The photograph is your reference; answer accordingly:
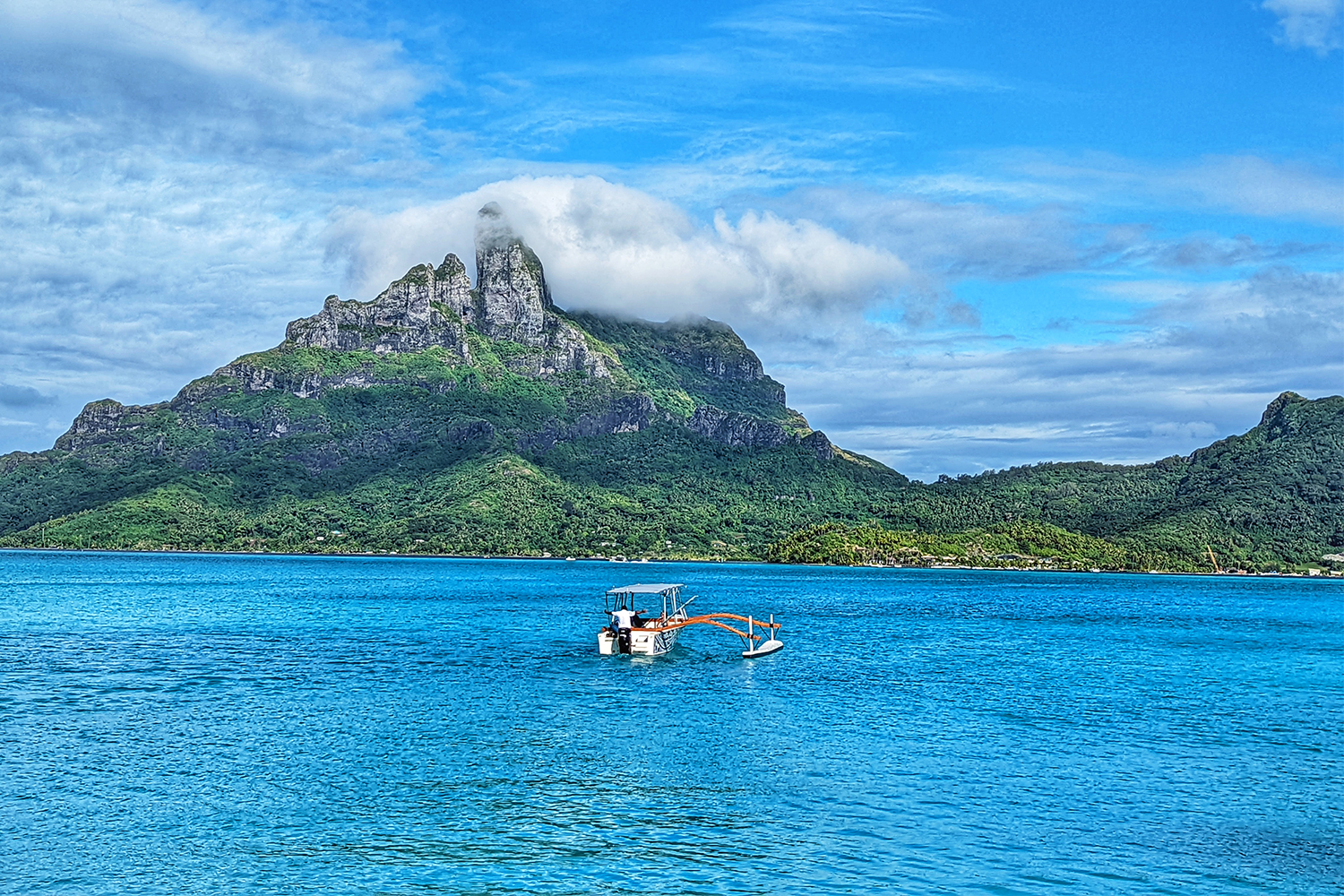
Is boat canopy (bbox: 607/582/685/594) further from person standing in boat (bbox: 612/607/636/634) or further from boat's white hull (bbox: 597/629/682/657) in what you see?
boat's white hull (bbox: 597/629/682/657)

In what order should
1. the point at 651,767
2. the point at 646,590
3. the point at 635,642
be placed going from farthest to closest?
the point at 646,590 < the point at 635,642 < the point at 651,767

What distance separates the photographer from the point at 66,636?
78375mm

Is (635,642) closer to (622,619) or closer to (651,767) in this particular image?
(622,619)

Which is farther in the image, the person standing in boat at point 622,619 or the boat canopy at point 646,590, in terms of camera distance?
the boat canopy at point 646,590

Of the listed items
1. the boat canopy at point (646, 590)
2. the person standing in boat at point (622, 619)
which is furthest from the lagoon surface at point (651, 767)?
the boat canopy at point (646, 590)

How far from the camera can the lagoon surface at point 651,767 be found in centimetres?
2672

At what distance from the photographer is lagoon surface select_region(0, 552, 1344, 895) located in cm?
2672

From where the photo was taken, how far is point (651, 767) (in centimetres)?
3812

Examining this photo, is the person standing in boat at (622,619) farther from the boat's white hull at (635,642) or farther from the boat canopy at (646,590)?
the boat canopy at (646,590)

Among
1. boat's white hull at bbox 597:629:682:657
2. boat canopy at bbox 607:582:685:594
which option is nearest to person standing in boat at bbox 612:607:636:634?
boat's white hull at bbox 597:629:682:657

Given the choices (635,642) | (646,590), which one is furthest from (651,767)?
(646,590)

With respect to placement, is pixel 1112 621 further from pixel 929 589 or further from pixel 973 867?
pixel 973 867

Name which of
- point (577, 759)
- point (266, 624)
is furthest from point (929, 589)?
point (577, 759)

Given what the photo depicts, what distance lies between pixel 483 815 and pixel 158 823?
354 inches
